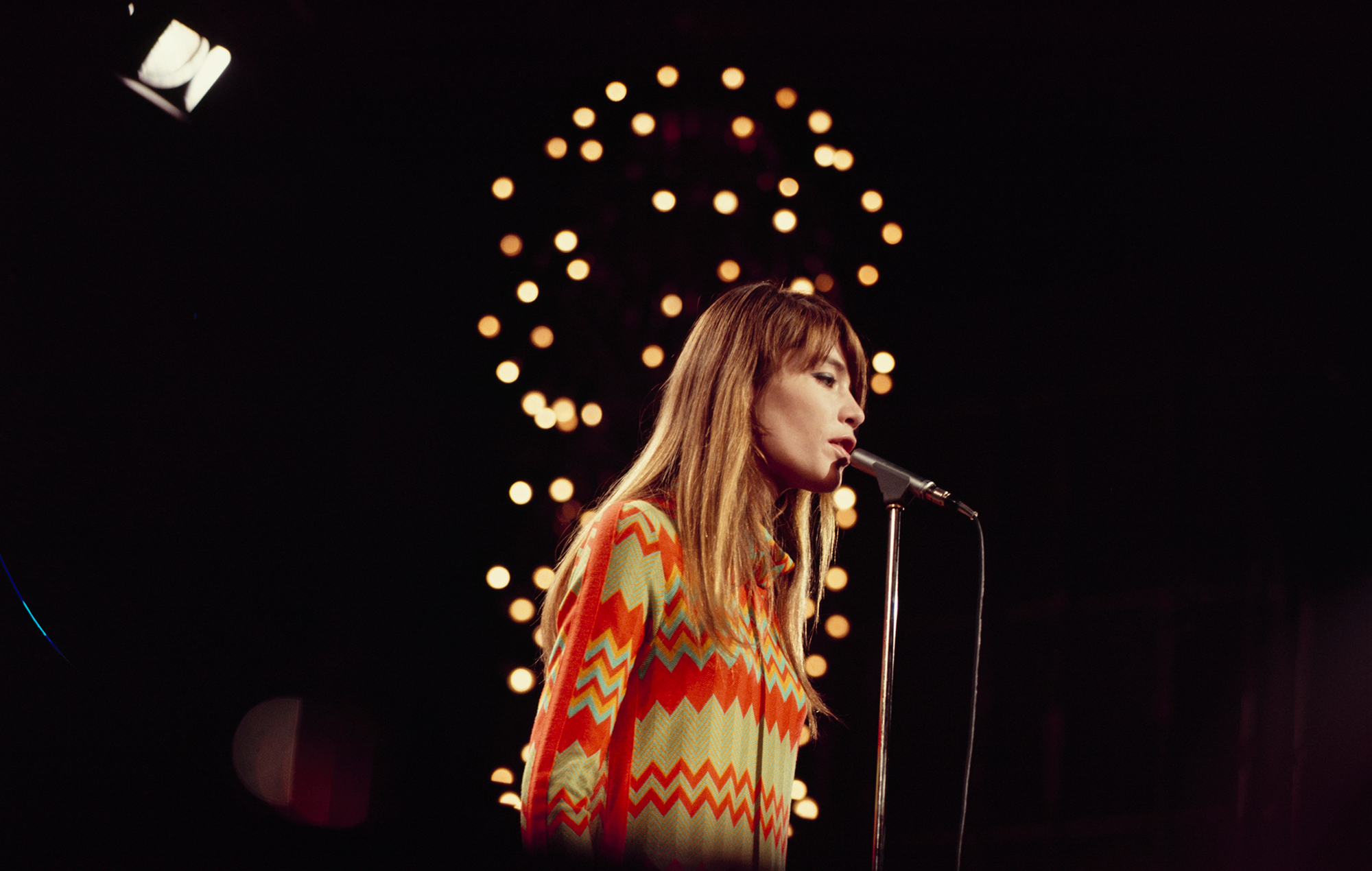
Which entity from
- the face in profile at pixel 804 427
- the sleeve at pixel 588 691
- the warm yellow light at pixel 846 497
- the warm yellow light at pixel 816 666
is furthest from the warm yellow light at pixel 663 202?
the sleeve at pixel 588 691

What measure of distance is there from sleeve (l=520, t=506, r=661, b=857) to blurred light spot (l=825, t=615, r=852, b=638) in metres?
1.16

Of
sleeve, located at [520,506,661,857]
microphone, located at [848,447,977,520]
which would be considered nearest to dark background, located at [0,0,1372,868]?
microphone, located at [848,447,977,520]

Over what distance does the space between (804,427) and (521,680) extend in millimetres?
1178

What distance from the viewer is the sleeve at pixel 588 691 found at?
46.3 inches

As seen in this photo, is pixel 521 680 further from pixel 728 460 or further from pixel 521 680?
pixel 728 460

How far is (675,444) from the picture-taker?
1.53m

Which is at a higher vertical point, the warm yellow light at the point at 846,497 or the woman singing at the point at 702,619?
the warm yellow light at the point at 846,497

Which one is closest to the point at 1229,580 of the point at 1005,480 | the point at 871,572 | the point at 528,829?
the point at 1005,480

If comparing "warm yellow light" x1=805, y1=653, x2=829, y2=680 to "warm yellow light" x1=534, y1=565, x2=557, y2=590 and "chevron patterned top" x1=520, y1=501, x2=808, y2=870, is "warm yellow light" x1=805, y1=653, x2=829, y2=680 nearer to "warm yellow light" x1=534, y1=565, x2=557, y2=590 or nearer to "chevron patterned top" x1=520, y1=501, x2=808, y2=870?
"warm yellow light" x1=534, y1=565, x2=557, y2=590

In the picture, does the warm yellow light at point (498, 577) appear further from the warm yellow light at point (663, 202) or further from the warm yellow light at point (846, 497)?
the warm yellow light at point (663, 202)

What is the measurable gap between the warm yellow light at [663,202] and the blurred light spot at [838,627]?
1.11 m

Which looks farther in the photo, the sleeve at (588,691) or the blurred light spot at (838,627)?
the blurred light spot at (838,627)

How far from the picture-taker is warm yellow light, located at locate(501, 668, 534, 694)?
234 cm

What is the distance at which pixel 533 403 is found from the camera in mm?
2410
